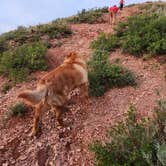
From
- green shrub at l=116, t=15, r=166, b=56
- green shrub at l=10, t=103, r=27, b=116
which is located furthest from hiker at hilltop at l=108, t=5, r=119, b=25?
green shrub at l=10, t=103, r=27, b=116

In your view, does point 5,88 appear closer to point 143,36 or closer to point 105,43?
point 105,43

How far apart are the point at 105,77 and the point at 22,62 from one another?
77.3 inches

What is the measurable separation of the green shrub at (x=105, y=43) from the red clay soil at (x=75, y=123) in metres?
0.82

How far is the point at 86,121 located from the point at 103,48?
2.94 meters

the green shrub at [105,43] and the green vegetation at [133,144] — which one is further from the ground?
the green vegetation at [133,144]

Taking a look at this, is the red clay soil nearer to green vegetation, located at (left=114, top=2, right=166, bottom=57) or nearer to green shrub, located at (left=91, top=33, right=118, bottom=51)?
green vegetation, located at (left=114, top=2, right=166, bottom=57)

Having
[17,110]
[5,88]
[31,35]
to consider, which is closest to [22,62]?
[5,88]

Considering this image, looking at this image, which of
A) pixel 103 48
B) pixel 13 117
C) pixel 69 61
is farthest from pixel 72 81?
pixel 103 48

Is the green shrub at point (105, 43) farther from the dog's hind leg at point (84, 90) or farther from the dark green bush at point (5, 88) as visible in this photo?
the dark green bush at point (5, 88)

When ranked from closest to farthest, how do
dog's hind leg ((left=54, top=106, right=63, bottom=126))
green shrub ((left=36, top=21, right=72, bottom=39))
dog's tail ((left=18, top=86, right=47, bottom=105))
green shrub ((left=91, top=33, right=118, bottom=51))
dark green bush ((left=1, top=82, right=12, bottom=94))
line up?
dog's tail ((left=18, top=86, right=47, bottom=105))
dog's hind leg ((left=54, top=106, right=63, bottom=126))
dark green bush ((left=1, top=82, right=12, bottom=94))
green shrub ((left=91, top=33, right=118, bottom=51))
green shrub ((left=36, top=21, right=72, bottom=39))

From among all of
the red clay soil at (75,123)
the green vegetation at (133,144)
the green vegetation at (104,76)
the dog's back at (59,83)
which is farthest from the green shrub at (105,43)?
the green vegetation at (133,144)

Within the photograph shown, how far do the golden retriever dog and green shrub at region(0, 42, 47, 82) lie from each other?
4.86ft

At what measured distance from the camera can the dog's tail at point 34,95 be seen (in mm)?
7594

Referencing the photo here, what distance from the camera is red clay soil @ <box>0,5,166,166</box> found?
25.6 feet
